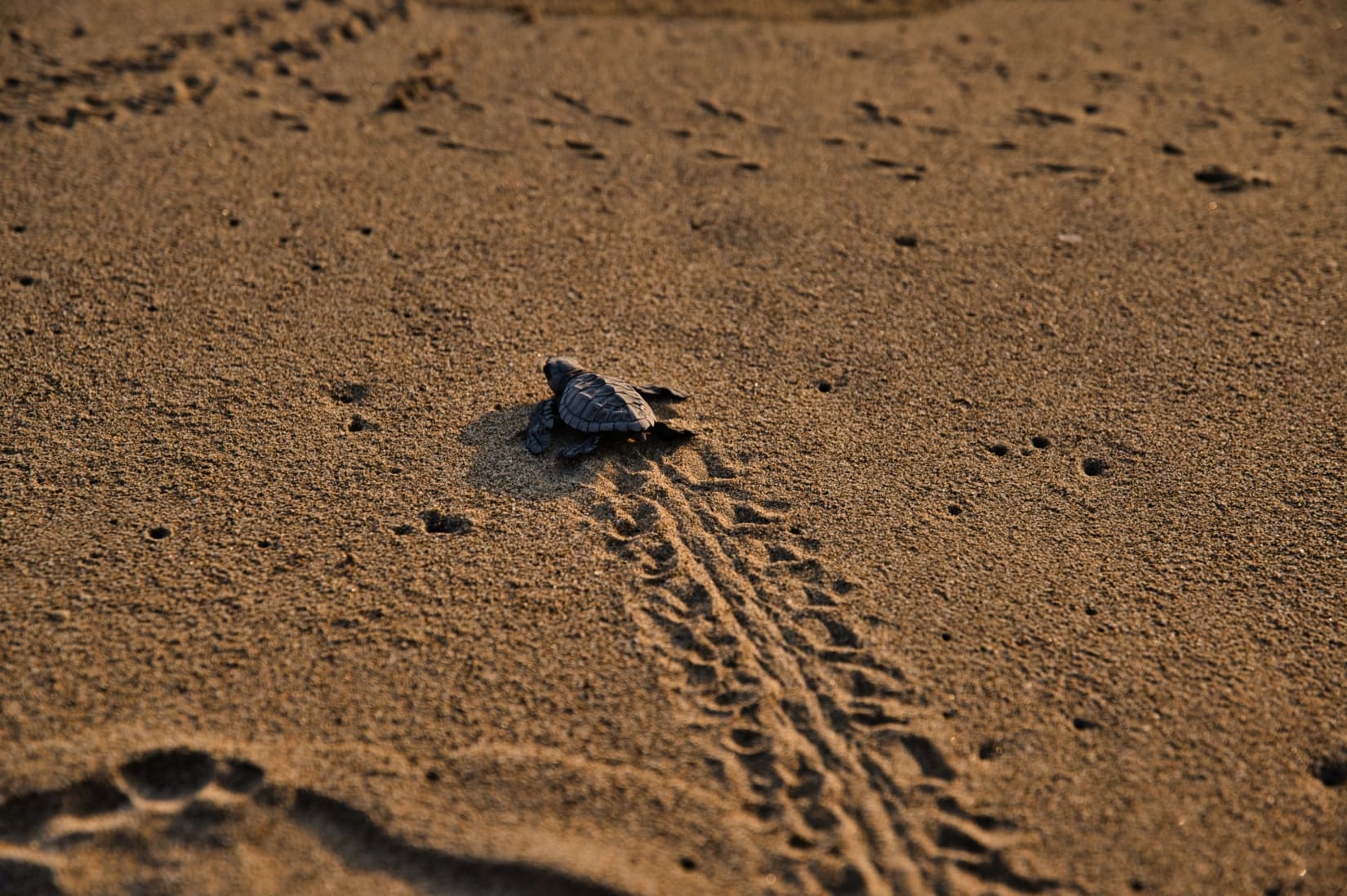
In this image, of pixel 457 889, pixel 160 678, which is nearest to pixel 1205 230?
pixel 457 889

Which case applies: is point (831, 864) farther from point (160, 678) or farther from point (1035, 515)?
point (160, 678)

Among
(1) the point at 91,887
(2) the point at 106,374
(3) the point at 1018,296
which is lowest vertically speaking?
(1) the point at 91,887

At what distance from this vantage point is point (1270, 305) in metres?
4.44

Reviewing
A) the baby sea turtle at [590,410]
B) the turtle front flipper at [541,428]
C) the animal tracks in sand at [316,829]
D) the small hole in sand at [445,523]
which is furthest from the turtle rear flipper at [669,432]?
the animal tracks in sand at [316,829]

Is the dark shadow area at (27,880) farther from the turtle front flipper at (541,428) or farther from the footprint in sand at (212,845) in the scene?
the turtle front flipper at (541,428)

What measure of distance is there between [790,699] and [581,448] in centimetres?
118

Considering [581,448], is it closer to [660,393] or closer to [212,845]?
[660,393]

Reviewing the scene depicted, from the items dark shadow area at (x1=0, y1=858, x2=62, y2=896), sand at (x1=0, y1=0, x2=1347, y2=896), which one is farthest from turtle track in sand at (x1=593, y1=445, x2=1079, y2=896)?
dark shadow area at (x1=0, y1=858, x2=62, y2=896)

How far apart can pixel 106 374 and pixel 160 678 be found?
1.49 metres

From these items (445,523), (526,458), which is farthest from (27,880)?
(526,458)

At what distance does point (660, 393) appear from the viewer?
385 centimetres

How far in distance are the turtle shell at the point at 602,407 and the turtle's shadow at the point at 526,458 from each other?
4.7 inches

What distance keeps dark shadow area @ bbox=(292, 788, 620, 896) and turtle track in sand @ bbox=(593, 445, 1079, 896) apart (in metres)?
0.50

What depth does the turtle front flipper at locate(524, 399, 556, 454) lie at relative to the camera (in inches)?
144
